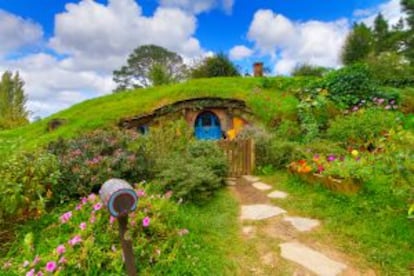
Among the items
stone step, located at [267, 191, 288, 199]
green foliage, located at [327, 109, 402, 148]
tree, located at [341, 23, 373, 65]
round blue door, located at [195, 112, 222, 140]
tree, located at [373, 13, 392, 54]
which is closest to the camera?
stone step, located at [267, 191, 288, 199]

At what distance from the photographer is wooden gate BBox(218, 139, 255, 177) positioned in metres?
5.93

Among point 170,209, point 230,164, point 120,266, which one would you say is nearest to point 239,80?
point 230,164

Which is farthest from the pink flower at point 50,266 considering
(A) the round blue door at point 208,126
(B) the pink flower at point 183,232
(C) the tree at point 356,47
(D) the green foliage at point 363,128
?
(C) the tree at point 356,47

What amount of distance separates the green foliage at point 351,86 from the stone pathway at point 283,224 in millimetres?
5906

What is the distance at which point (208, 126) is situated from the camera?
35.2 feet

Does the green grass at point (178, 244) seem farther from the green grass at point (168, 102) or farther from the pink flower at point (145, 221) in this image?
the green grass at point (168, 102)

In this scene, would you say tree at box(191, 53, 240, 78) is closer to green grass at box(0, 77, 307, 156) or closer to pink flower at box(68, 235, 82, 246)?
green grass at box(0, 77, 307, 156)

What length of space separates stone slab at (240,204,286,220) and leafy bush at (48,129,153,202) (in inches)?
70.8

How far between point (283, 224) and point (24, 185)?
3.26m

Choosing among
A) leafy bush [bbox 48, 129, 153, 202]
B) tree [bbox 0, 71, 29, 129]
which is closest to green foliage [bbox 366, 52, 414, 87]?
leafy bush [bbox 48, 129, 153, 202]

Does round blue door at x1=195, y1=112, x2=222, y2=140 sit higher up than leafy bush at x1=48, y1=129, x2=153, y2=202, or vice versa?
round blue door at x1=195, y1=112, x2=222, y2=140

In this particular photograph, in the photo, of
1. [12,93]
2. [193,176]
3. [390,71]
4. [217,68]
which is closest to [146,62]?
[12,93]

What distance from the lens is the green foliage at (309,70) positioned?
15273 mm

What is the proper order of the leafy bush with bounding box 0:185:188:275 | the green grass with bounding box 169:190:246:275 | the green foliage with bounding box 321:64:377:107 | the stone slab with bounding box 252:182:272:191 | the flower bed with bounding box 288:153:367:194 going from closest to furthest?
the leafy bush with bounding box 0:185:188:275
the green grass with bounding box 169:190:246:275
the flower bed with bounding box 288:153:367:194
the stone slab with bounding box 252:182:272:191
the green foliage with bounding box 321:64:377:107
